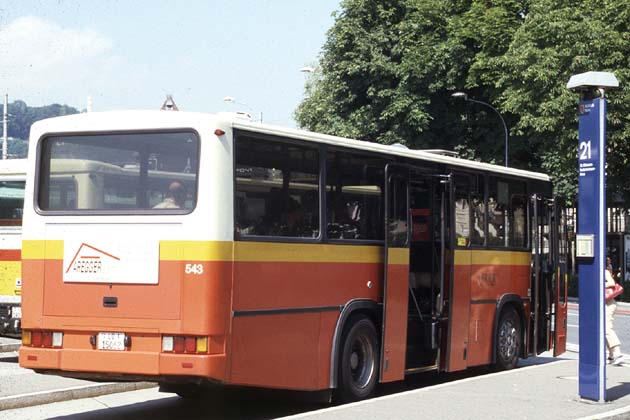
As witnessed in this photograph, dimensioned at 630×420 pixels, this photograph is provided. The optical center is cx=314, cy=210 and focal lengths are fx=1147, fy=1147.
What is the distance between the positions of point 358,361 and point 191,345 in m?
3.04

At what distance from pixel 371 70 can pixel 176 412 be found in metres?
37.3

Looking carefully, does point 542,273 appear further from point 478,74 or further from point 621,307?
point 478,74

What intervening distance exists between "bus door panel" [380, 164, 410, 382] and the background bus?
24.1ft

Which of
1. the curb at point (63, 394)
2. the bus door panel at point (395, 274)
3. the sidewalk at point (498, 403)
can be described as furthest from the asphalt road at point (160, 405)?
the sidewalk at point (498, 403)

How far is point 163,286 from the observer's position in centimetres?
1057

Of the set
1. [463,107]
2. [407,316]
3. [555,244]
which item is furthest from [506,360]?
[463,107]

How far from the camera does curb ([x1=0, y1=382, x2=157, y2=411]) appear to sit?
12.4m

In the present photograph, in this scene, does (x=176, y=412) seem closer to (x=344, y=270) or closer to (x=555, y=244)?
(x=344, y=270)

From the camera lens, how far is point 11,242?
61.1 feet

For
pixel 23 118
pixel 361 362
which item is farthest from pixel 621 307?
pixel 23 118

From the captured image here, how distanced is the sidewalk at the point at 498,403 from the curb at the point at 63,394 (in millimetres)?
3760

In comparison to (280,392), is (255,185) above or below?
above

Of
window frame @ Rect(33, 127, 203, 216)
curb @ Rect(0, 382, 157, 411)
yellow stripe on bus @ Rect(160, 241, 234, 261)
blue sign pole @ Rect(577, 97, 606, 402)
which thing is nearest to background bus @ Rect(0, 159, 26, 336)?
curb @ Rect(0, 382, 157, 411)

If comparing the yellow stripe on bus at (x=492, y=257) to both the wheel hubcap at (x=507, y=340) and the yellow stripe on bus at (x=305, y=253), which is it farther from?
the yellow stripe on bus at (x=305, y=253)
